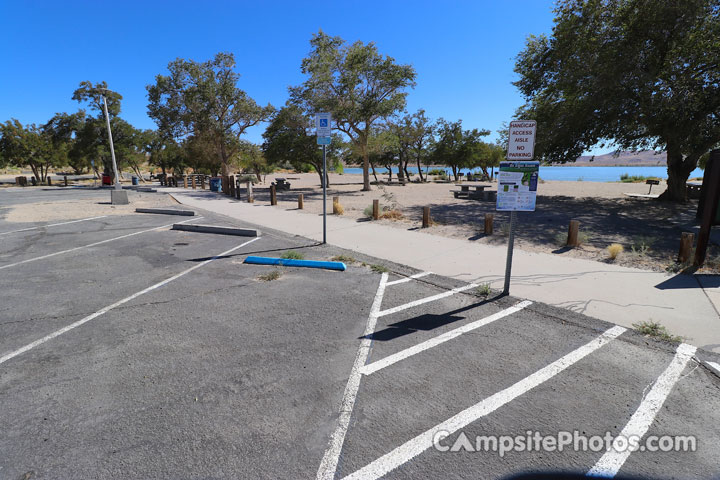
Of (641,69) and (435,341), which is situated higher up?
(641,69)

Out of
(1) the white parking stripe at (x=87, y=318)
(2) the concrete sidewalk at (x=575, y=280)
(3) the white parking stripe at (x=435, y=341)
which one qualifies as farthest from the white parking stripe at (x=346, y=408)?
(1) the white parking stripe at (x=87, y=318)

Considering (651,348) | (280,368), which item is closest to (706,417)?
(651,348)

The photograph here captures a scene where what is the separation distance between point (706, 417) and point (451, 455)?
213 cm

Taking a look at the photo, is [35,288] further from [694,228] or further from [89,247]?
[694,228]

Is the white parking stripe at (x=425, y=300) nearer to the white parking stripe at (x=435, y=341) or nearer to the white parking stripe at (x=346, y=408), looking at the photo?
the white parking stripe at (x=346, y=408)

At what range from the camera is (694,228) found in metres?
11.5

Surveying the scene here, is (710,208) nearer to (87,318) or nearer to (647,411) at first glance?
(647,411)

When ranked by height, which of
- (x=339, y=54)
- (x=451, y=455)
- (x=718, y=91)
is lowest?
(x=451, y=455)

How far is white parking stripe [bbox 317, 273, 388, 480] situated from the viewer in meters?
2.33

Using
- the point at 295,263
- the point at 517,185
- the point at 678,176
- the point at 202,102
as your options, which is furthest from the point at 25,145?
the point at 678,176

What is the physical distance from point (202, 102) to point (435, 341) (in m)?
31.5

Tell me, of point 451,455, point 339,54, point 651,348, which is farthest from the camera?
point 339,54

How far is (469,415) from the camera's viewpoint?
2826 mm

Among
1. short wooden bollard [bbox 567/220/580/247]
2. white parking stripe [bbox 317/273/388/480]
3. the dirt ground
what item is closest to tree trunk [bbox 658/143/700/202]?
the dirt ground
